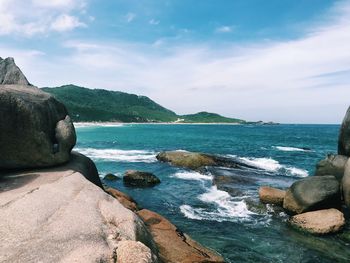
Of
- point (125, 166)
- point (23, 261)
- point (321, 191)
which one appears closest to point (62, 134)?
point (23, 261)

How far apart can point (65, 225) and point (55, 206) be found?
5.12 feet

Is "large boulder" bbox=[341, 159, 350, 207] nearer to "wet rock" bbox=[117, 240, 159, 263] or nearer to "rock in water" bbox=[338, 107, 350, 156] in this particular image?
"rock in water" bbox=[338, 107, 350, 156]

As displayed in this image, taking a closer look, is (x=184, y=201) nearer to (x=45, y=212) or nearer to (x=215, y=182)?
(x=215, y=182)

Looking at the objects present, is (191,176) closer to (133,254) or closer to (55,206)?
(55,206)

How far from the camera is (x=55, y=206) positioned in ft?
35.4

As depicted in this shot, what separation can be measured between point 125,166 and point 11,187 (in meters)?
29.8

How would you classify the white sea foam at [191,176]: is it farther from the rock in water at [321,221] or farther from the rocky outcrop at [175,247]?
the rocky outcrop at [175,247]

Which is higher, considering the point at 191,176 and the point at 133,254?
the point at 133,254

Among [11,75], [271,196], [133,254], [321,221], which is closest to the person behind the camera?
[133,254]

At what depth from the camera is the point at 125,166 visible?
43.0 metres

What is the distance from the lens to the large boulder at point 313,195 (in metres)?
21.0

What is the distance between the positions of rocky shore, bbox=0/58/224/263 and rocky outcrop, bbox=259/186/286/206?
33.7 feet

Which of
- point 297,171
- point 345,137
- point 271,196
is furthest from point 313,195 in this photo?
point 297,171

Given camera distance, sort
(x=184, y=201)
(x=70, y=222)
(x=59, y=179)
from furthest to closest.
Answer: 1. (x=184, y=201)
2. (x=59, y=179)
3. (x=70, y=222)
